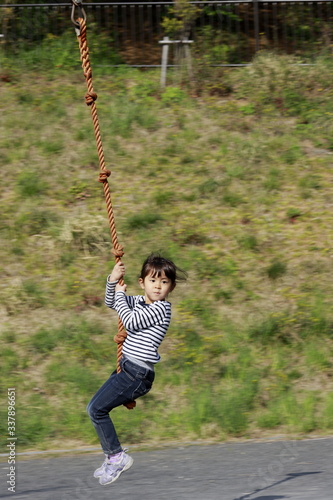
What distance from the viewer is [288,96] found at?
1183cm

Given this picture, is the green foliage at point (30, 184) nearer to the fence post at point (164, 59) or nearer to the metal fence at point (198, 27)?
the fence post at point (164, 59)

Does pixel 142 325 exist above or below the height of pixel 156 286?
below

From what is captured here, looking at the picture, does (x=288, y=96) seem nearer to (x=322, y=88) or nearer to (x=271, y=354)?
(x=322, y=88)

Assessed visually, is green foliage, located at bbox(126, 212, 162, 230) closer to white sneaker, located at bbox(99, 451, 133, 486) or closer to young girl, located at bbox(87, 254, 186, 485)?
young girl, located at bbox(87, 254, 186, 485)

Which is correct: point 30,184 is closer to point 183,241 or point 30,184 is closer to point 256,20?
point 183,241

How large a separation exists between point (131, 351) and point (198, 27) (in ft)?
33.7

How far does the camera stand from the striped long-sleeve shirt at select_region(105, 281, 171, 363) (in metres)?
4.29

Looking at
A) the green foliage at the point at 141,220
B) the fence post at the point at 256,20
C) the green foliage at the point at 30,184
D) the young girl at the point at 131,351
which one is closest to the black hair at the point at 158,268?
the young girl at the point at 131,351

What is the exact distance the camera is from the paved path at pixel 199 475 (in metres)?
4.80

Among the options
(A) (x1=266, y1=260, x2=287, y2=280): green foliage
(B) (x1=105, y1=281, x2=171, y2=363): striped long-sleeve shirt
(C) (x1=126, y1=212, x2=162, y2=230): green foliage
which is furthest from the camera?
(C) (x1=126, y1=212, x2=162, y2=230): green foliage

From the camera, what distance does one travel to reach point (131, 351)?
4.36 metres

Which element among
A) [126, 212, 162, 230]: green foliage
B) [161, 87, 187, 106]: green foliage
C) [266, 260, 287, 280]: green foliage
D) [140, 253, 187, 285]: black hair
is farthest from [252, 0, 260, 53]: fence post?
[140, 253, 187, 285]: black hair

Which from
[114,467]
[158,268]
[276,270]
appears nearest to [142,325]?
[158,268]

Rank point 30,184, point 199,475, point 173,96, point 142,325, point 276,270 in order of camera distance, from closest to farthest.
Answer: point 142,325
point 199,475
point 276,270
point 30,184
point 173,96
